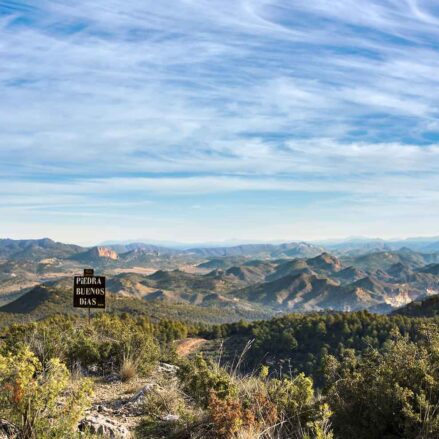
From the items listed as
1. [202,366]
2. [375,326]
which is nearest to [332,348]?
[375,326]

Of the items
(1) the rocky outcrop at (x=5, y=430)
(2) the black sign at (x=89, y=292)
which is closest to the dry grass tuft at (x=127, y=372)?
(2) the black sign at (x=89, y=292)

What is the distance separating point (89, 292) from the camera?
1845cm

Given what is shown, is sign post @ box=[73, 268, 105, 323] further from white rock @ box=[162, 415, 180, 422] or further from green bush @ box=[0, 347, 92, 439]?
green bush @ box=[0, 347, 92, 439]

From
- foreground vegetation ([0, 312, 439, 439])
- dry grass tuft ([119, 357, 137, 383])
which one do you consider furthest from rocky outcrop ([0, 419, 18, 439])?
dry grass tuft ([119, 357, 137, 383])

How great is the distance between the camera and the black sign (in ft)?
60.1

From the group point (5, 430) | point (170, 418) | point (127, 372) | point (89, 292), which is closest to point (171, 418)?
point (170, 418)

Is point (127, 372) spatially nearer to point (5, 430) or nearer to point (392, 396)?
point (5, 430)

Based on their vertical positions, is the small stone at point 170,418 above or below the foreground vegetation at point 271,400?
below

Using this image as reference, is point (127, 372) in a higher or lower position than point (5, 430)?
lower

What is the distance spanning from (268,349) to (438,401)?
8721 cm

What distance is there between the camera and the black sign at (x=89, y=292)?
60.1 ft

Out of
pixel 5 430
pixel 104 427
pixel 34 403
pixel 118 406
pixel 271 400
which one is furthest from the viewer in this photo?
pixel 118 406

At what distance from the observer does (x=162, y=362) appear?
57.2ft

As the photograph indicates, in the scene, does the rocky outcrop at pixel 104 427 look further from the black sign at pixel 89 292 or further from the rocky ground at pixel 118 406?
the black sign at pixel 89 292
